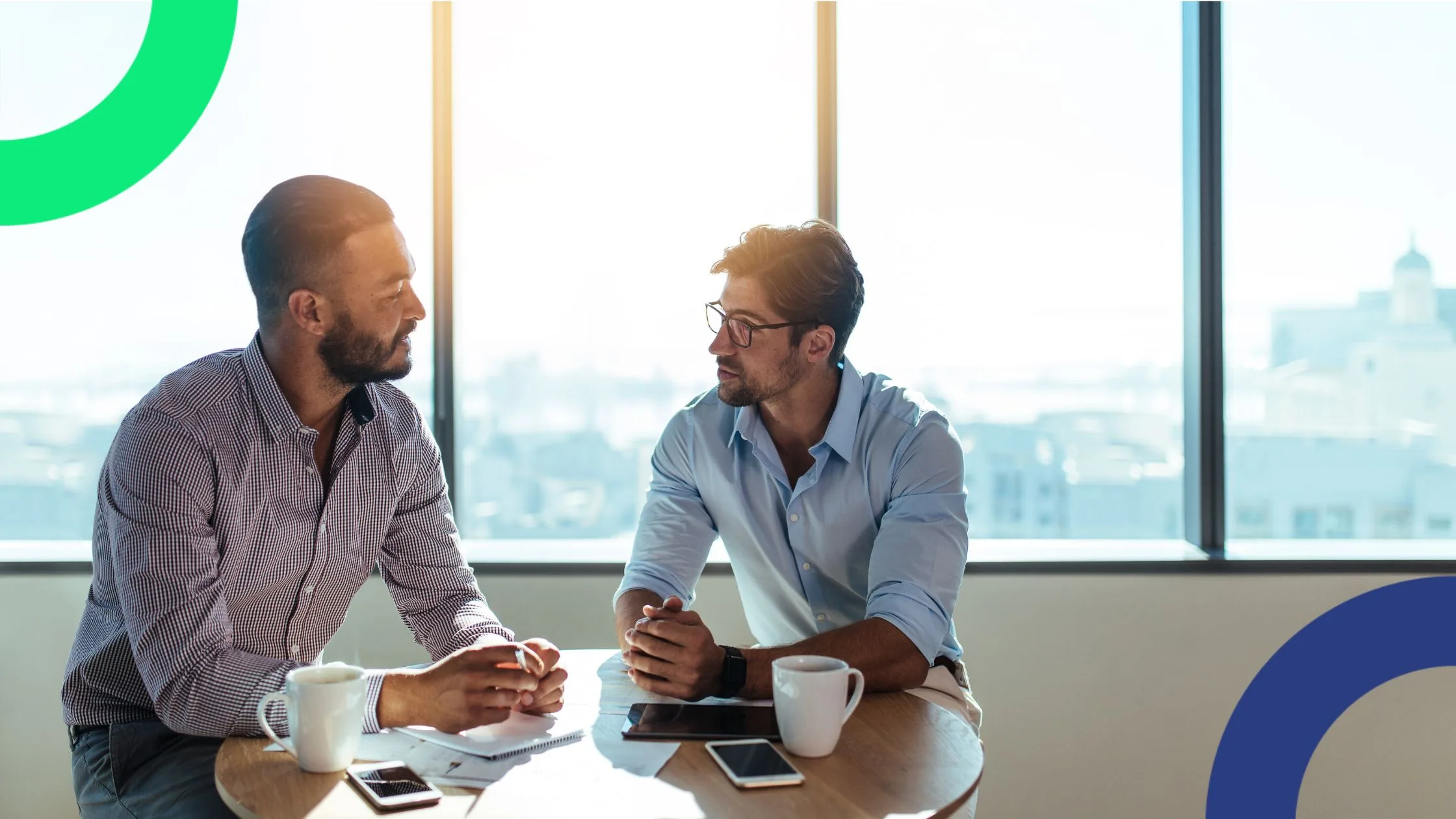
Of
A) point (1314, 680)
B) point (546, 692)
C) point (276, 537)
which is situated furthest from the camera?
point (1314, 680)

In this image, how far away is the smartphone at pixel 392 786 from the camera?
1.14m

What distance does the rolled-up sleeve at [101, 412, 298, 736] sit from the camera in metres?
1.40

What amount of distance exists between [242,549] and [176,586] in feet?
0.59

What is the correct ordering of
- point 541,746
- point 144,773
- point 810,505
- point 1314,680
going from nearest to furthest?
point 541,746 < point 144,773 < point 810,505 < point 1314,680

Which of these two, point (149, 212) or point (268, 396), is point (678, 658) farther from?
point (149, 212)

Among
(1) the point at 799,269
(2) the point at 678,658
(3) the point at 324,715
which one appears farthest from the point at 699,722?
(1) the point at 799,269

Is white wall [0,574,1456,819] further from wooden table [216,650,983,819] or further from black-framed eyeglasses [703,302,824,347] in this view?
wooden table [216,650,983,819]

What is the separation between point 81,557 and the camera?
2.65 meters

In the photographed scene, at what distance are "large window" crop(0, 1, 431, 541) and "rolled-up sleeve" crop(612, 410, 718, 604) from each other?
3.16ft

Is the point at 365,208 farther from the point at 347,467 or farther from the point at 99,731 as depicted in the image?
the point at 99,731

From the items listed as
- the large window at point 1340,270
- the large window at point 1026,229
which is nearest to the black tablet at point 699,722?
the large window at point 1026,229

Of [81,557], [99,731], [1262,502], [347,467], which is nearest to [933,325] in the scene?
[1262,502]

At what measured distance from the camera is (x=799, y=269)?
208 centimetres

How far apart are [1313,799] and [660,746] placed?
2123mm
